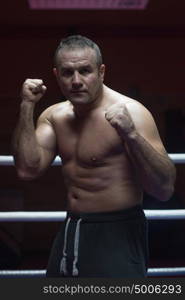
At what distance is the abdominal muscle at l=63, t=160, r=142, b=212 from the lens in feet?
5.23

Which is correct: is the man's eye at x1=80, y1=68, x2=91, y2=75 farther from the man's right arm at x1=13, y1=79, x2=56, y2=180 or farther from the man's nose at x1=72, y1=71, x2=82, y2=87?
the man's right arm at x1=13, y1=79, x2=56, y2=180

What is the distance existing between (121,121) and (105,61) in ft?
11.2

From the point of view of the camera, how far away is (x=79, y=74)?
1.55 m

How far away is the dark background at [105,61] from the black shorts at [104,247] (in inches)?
113

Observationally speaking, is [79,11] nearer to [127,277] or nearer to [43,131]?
[43,131]

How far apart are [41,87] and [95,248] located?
1.63 feet

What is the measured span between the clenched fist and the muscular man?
22 millimetres

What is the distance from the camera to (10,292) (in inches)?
54.2

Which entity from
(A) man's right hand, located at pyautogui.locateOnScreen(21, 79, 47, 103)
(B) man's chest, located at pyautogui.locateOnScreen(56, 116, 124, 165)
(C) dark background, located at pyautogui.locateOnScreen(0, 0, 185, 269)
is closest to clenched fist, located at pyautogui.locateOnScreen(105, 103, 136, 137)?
(B) man's chest, located at pyautogui.locateOnScreen(56, 116, 124, 165)

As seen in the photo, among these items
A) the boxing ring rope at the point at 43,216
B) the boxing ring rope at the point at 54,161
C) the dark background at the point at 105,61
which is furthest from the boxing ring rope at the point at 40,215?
the dark background at the point at 105,61

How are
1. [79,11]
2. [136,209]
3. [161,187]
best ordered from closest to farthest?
[161,187]
[136,209]
[79,11]

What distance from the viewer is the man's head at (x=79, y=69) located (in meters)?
1.55

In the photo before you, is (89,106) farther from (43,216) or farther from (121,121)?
(43,216)

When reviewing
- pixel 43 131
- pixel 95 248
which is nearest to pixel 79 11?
pixel 43 131
